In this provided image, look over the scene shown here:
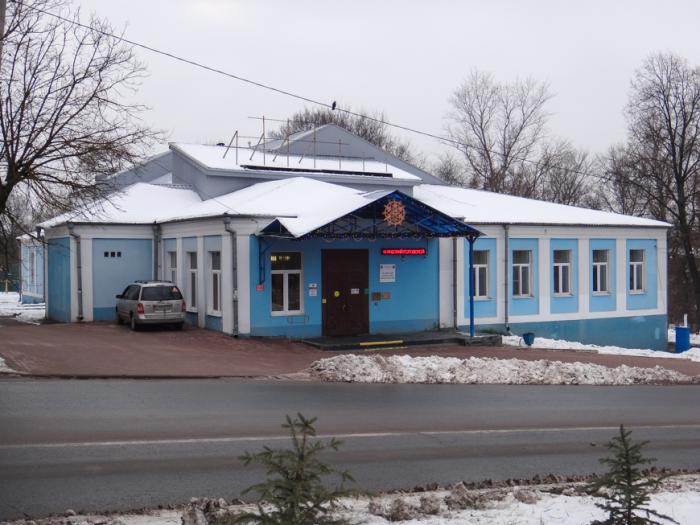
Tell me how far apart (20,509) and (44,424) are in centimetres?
407

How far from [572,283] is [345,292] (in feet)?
34.9

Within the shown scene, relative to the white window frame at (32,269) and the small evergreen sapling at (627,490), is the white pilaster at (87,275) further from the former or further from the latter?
the small evergreen sapling at (627,490)

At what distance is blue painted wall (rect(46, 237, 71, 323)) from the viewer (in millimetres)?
28323

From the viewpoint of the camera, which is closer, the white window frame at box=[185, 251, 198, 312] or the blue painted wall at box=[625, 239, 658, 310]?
the white window frame at box=[185, 251, 198, 312]

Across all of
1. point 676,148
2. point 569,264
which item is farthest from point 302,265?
point 676,148

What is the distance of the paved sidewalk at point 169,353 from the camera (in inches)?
696

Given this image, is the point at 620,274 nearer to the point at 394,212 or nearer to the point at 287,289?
the point at 394,212

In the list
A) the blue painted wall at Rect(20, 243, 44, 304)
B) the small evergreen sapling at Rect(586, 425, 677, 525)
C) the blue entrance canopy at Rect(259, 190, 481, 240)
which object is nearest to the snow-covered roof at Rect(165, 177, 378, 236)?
the blue entrance canopy at Rect(259, 190, 481, 240)

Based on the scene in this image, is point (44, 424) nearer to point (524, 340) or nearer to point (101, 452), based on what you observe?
point (101, 452)

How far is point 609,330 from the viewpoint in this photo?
104ft

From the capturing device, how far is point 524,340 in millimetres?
26438

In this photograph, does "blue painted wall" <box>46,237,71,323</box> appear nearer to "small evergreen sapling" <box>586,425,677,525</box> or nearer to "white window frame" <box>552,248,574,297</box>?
"white window frame" <box>552,248,574,297</box>

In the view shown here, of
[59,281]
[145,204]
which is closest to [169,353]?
[59,281]

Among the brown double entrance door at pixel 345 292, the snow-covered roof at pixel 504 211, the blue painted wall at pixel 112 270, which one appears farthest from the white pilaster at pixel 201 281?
the snow-covered roof at pixel 504 211
